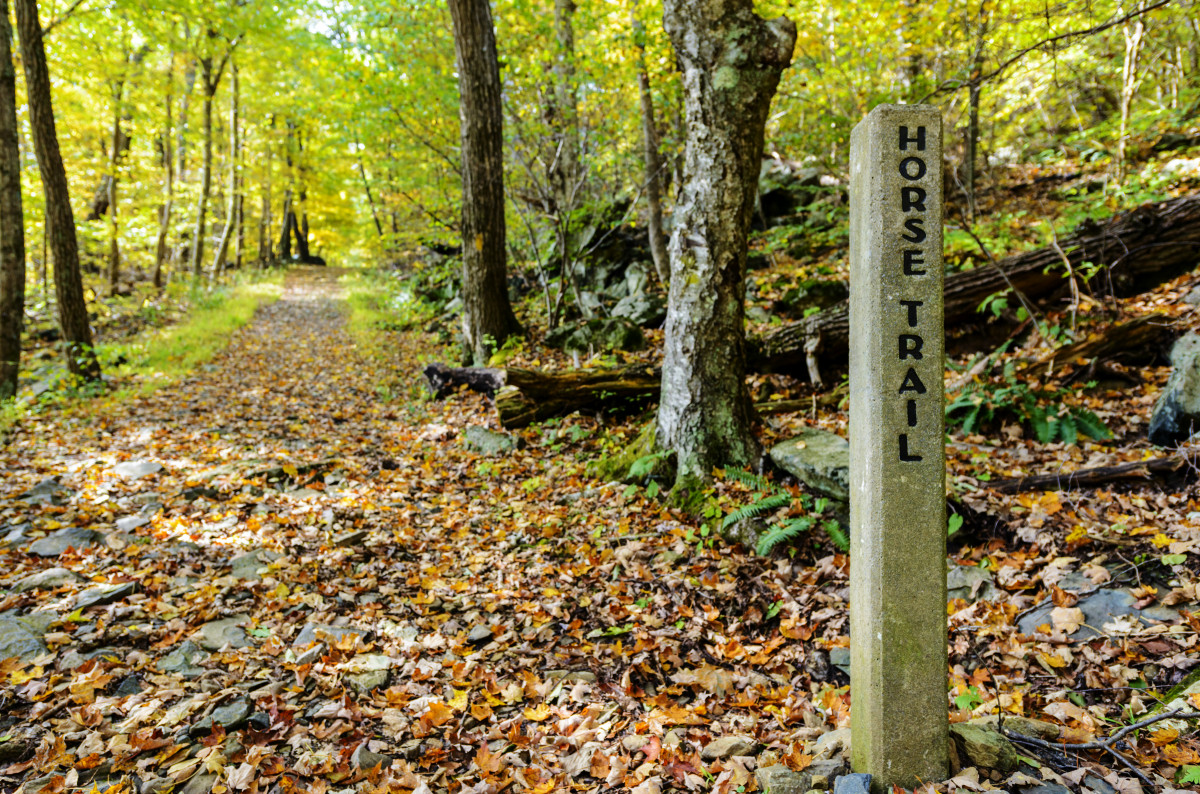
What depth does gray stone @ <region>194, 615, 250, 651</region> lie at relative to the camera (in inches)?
149

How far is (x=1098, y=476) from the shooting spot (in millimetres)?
4531

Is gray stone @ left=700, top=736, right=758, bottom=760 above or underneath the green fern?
underneath

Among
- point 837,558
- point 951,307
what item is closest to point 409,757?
point 837,558

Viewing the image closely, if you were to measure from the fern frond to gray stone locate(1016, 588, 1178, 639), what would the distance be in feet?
5.59

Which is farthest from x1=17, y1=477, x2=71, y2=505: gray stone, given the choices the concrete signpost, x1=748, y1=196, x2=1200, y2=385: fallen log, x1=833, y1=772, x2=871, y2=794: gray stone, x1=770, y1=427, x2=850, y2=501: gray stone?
x1=748, y1=196, x2=1200, y2=385: fallen log

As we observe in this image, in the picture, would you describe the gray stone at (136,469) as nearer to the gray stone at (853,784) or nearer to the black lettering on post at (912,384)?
the gray stone at (853,784)

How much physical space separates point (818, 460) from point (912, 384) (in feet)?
9.46

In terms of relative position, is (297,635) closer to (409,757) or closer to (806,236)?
(409,757)

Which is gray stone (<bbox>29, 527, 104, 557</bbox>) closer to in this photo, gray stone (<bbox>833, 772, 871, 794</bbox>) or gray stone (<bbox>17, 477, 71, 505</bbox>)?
gray stone (<bbox>17, 477, 71, 505</bbox>)

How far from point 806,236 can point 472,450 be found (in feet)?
26.8

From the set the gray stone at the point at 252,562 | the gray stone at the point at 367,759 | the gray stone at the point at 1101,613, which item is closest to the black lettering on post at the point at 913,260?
the gray stone at the point at 1101,613

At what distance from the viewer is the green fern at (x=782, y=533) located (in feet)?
14.7

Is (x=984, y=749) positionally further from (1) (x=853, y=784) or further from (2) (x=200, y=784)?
(2) (x=200, y=784)

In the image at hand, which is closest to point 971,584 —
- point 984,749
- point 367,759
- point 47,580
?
point 984,749
